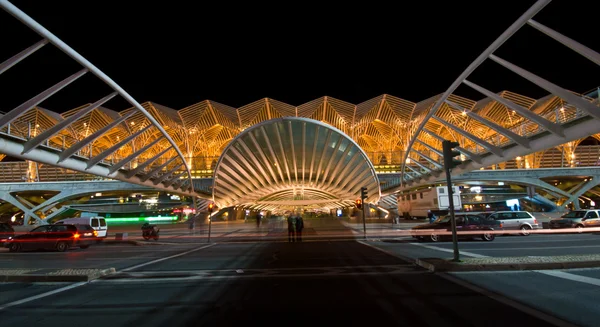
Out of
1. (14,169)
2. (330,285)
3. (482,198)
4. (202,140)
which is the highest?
(202,140)

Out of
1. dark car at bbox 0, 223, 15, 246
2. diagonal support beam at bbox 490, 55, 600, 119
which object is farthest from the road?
dark car at bbox 0, 223, 15, 246

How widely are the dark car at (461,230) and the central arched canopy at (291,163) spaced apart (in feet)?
58.4

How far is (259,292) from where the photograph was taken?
6430mm

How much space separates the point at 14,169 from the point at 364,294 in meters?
70.5

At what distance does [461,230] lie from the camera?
17781mm

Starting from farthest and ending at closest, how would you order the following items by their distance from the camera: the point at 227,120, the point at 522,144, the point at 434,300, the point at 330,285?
the point at 227,120, the point at 522,144, the point at 330,285, the point at 434,300

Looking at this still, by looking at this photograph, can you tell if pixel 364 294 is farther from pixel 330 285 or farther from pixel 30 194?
pixel 30 194

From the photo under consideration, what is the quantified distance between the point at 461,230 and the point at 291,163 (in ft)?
85.5

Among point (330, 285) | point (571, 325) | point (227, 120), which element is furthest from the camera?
point (227, 120)

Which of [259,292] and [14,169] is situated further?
[14,169]

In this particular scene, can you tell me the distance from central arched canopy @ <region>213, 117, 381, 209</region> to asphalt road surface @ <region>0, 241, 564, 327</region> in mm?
26866

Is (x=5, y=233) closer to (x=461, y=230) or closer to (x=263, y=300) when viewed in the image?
(x=263, y=300)

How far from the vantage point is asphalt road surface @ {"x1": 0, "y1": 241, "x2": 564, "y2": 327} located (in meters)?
4.66

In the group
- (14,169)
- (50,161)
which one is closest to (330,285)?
(50,161)
